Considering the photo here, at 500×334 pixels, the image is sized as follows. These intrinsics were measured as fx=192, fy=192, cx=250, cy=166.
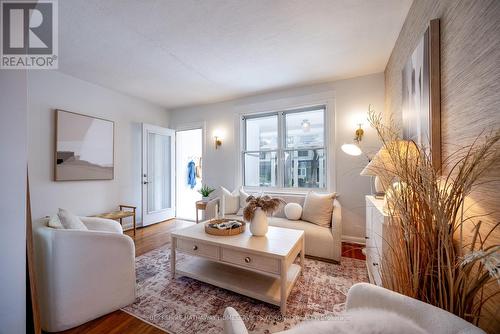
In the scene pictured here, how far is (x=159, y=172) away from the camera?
4281 mm

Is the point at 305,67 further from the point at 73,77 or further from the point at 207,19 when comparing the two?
the point at 73,77

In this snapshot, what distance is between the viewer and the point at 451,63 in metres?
1.04

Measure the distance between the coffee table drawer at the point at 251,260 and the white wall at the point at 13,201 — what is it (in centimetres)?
122

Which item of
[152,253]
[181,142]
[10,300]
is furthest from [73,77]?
[10,300]

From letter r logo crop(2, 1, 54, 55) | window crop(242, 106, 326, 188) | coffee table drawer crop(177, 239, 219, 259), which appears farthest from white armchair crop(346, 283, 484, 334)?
window crop(242, 106, 326, 188)

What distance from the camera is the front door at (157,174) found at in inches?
153

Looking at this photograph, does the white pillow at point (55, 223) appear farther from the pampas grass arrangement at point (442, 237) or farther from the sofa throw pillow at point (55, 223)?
the pampas grass arrangement at point (442, 237)

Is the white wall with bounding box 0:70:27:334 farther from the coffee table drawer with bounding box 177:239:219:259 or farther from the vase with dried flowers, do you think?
the vase with dried flowers

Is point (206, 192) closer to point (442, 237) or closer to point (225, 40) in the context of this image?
point (225, 40)

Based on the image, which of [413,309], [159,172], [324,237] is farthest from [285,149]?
[413,309]

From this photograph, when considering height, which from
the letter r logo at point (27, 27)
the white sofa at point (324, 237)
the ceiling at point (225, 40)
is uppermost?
the ceiling at point (225, 40)

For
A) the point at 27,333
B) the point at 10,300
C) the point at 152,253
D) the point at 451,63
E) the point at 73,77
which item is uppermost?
the point at 73,77

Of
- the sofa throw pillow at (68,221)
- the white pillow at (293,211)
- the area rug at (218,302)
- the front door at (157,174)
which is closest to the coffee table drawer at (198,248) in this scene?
the area rug at (218,302)

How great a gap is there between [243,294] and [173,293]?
0.67 meters
